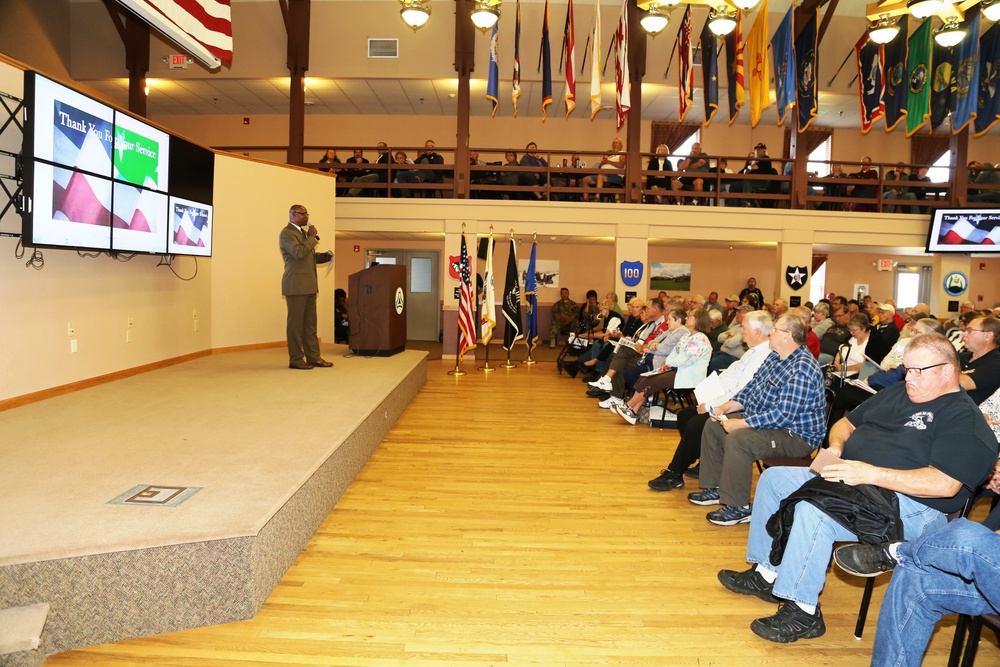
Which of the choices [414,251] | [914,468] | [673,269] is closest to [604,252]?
[673,269]

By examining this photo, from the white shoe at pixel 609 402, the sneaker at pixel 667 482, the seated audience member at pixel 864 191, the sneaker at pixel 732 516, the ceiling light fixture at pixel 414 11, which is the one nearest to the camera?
the sneaker at pixel 732 516

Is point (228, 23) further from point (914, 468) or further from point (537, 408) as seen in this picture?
point (914, 468)

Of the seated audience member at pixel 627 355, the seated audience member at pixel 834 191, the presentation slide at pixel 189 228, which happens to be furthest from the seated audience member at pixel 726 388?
the seated audience member at pixel 834 191

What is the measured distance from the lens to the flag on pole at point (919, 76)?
10289 mm

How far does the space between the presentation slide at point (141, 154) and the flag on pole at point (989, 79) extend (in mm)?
11449

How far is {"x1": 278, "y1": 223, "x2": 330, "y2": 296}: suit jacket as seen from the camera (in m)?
6.77

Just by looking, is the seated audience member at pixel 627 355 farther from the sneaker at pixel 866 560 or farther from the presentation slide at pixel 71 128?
the presentation slide at pixel 71 128

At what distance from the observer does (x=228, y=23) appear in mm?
7594

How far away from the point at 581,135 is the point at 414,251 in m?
4.70

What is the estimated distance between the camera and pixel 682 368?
5840 millimetres

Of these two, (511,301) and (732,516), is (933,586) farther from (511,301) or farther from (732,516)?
(511,301)

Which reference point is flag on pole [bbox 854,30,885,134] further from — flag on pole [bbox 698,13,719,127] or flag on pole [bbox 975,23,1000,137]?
flag on pole [bbox 698,13,719,127]

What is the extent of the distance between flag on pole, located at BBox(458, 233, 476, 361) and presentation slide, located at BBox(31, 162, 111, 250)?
4.74 m

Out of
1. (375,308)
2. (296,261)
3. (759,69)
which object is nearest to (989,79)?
(759,69)
